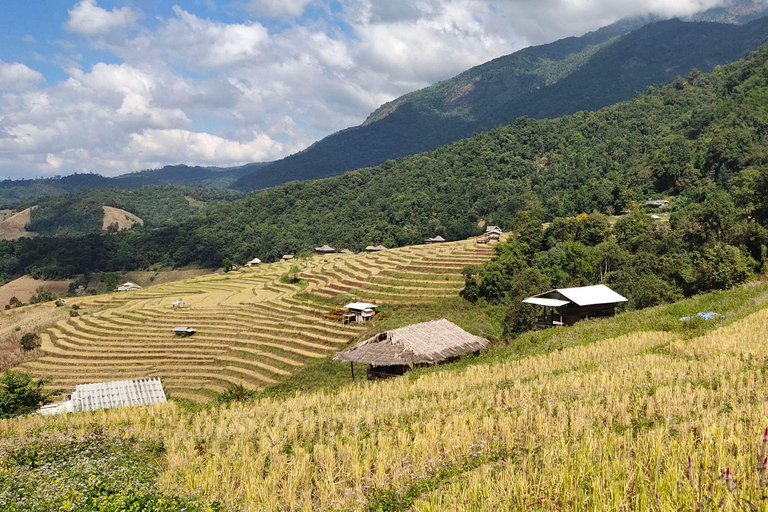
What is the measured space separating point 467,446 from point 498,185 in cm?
9594

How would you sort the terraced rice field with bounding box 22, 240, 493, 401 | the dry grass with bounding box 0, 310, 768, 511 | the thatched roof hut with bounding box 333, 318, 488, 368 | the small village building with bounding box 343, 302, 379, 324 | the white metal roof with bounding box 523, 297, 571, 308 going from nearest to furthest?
1. the dry grass with bounding box 0, 310, 768, 511
2. the thatched roof hut with bounding box 333, 318, 488, 368
3. the white metal roof with bounding box 523, 297, 571, 308
4. the terraced rice field with bounding box 22, 240, 493, 401
5. the small village building with bounding box 343, 302, 379, 324

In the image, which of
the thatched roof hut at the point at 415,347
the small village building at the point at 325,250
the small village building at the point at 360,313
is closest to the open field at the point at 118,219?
the small village building at the point at 325,250

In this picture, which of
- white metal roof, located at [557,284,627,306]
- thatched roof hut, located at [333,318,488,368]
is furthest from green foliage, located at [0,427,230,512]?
white metal roof, located at [557,284,627,306]

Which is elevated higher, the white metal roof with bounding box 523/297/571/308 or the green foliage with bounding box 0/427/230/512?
the green foliage with bounding box 0/427/230/512

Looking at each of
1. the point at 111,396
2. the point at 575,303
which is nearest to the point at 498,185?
the point at 575,303

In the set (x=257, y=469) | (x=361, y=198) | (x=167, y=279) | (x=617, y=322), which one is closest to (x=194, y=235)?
(x=167, y=279)

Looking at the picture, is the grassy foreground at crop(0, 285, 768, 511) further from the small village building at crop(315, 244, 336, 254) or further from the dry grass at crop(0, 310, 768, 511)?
the small village building at crop(315, 244, 336, 254)

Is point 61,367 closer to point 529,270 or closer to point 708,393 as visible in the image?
point 529,270

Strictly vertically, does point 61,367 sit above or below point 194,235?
below

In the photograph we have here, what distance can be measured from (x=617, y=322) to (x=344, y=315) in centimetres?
1951

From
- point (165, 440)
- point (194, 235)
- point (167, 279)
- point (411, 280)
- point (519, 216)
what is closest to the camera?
point (165, 440)

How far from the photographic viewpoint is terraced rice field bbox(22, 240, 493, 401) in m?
30.3

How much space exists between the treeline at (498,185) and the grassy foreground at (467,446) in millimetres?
61322

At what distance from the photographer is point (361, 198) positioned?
11725 cm
